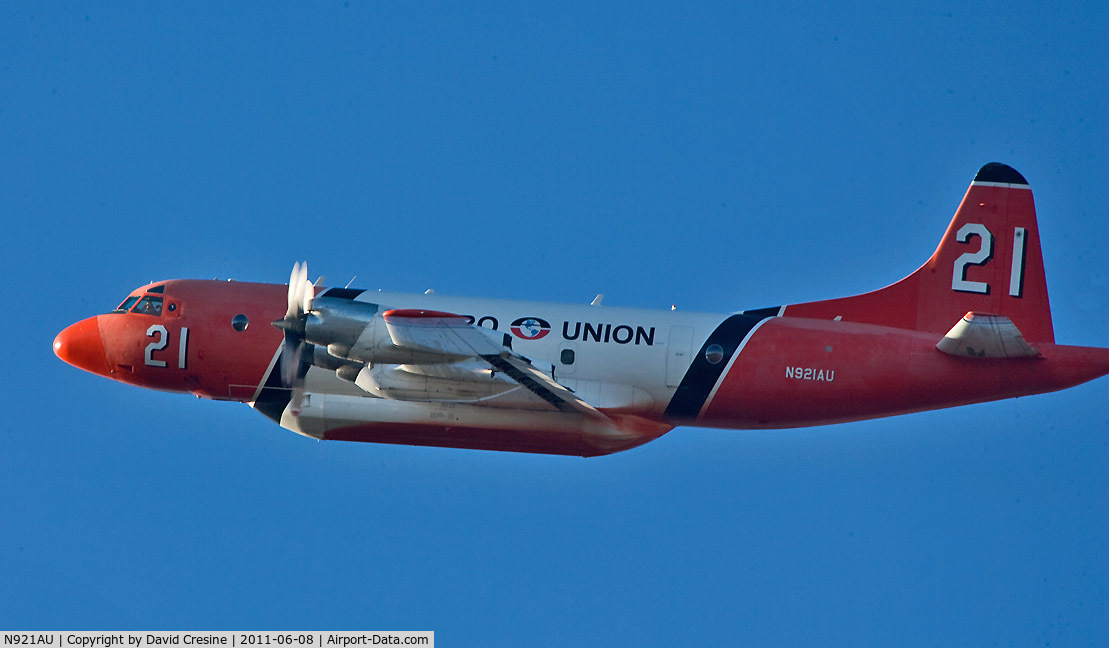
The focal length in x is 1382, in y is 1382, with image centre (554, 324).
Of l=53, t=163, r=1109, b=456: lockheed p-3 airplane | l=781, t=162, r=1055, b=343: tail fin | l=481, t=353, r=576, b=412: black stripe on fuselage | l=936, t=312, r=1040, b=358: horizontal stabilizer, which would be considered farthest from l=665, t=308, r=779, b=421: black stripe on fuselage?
l=936, t=312, r=1040, b=358: horizontal stabilizer

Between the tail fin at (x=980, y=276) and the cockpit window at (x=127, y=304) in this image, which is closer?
the tail fin at (x=980, y=276)

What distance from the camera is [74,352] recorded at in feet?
91.0

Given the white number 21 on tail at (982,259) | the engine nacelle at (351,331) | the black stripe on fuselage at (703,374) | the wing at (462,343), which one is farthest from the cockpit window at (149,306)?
the white number 21 on tail at (982,259)

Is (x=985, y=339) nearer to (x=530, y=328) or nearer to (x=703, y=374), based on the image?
(x=703, y=374)

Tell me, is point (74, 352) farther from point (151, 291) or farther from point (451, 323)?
point (451, 323)

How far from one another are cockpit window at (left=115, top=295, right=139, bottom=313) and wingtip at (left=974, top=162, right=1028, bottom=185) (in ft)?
54.4

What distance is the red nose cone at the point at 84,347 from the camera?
27.5 meters

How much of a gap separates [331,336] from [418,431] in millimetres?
3289

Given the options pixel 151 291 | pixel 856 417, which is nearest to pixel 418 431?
pixel 151 291

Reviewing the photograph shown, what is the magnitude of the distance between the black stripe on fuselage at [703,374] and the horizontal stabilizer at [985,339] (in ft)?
12.0

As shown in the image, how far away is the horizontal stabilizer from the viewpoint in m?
23.6

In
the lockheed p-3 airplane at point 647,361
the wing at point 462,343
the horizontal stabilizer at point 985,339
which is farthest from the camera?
the lockheed p-3 airplane at point 647,361

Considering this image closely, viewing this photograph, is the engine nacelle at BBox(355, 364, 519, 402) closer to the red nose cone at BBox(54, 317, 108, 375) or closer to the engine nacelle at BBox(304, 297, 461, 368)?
the engine nacelle at BBox(304, 297, 461, 368)

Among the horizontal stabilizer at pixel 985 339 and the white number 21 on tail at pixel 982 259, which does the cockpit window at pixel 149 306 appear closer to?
the horizontal stabilizer at pixel 985 339
